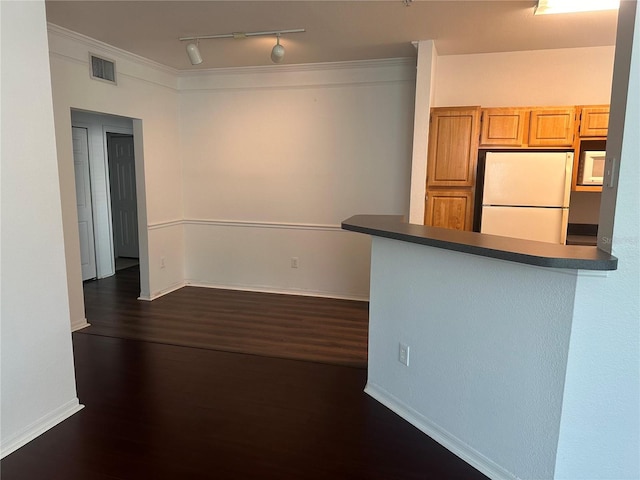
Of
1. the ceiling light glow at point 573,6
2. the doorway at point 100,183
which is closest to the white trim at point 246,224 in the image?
the doorway at point 100,183

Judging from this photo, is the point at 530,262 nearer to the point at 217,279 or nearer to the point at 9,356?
the point at 9,356

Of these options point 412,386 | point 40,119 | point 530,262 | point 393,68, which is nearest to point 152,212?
point 40,119

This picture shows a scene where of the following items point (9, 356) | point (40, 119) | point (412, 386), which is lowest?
point (412, 386)

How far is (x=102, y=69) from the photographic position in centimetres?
401

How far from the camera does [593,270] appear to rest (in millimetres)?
1542

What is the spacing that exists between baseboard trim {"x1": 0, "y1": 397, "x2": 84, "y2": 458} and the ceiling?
107 inches

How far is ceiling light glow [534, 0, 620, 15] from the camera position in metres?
2.84

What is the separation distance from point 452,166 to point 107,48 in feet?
→ 11.3

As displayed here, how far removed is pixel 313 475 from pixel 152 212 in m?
3.64

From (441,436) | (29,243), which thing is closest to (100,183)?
(29,243)

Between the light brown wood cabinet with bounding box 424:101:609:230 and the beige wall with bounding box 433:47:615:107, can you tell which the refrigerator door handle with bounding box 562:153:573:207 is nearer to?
the light brown wood cabinet with bounding box 424:101:609:230

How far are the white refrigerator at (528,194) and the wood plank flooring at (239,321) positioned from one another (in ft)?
5.27

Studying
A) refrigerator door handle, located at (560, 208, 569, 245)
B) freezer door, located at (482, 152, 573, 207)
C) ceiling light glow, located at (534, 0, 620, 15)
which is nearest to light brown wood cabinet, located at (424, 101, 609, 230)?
freezer door, located at (482, 152, 573, 207)

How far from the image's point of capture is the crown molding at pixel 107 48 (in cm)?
352
